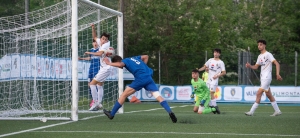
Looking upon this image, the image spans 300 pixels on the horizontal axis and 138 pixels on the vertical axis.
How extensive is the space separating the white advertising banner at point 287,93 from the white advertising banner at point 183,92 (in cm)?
385

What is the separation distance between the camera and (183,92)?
32.5 meters

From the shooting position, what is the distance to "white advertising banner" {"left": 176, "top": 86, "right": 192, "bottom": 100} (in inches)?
1270

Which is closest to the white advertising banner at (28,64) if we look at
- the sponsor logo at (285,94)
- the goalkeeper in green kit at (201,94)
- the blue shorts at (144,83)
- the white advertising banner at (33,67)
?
the white advertising banner at (33,67)

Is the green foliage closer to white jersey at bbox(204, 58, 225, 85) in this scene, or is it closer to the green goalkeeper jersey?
white jersey at bbox(204, 58, 225, 85)

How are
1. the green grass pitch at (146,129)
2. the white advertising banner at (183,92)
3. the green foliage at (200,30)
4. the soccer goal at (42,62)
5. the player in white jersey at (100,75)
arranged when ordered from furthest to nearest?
the green foliage at (200,30), the white advertising banner at (183,92), the soccer goal at (42,62), the player in white jersey at (100,75), the green grass pitch at (146,129)

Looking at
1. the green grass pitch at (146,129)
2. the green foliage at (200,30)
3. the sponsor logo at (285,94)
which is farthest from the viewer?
the green foliage at (200,30)

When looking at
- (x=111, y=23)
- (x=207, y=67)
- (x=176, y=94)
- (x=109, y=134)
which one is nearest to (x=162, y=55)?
(x=176, y=94)

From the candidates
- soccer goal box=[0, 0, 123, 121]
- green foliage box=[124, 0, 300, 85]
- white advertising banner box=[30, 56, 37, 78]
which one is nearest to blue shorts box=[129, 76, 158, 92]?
soccer goal box=[0, 0, 123, 121]

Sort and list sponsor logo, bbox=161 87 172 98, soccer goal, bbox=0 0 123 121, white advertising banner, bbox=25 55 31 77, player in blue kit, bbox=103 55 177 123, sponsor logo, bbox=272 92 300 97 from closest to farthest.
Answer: player in blue kit, bbox=103 55 177 123
soccer goal, bbox=0 0 123 121
white advertising banner, bbox=25 55 31 77
sponsor logo, bbox=272 92 300 97
sponsor logo, bbox=161 87 172 98

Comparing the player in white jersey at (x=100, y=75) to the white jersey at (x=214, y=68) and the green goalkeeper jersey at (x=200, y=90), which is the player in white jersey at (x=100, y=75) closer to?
the green goalkeeper jersey at (x=200, y=90)

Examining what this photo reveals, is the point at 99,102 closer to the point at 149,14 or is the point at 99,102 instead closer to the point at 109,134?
the point at 109,134

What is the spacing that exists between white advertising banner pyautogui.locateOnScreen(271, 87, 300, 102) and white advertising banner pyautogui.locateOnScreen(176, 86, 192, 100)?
3.85 meters

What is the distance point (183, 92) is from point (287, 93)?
15.5 feet

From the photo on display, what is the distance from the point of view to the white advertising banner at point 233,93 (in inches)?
1244
